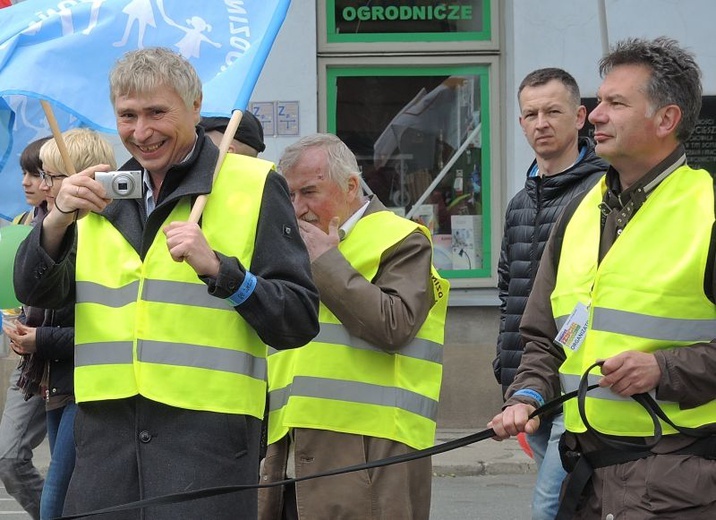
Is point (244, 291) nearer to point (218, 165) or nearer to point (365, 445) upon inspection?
point (218, 165)

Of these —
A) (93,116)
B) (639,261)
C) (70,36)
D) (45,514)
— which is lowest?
(45,514)

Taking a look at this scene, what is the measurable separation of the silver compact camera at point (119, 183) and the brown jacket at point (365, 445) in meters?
1.00

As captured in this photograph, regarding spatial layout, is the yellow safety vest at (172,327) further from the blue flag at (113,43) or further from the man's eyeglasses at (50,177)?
the man's eyeglasses at (50,177)

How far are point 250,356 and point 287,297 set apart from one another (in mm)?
197

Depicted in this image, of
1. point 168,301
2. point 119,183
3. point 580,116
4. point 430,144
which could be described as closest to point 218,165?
point 119,183

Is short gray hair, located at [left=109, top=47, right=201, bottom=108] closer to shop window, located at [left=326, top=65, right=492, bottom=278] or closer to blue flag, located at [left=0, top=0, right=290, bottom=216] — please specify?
blue flag, located at [left=0, top=0, right=290, bottom=216]

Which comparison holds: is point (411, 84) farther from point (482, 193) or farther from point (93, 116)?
point (93, 116)

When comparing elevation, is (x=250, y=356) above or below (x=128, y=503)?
above

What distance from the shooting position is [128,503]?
3518 mm

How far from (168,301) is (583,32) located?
791 centimetres

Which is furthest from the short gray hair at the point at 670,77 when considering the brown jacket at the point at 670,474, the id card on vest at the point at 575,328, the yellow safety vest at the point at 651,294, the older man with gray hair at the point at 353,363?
the older man with gray hair at the point at 353,363

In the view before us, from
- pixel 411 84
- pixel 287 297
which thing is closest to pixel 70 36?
pixel 287 297

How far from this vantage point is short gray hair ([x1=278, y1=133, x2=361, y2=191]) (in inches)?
184

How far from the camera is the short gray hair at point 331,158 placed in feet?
15.3
